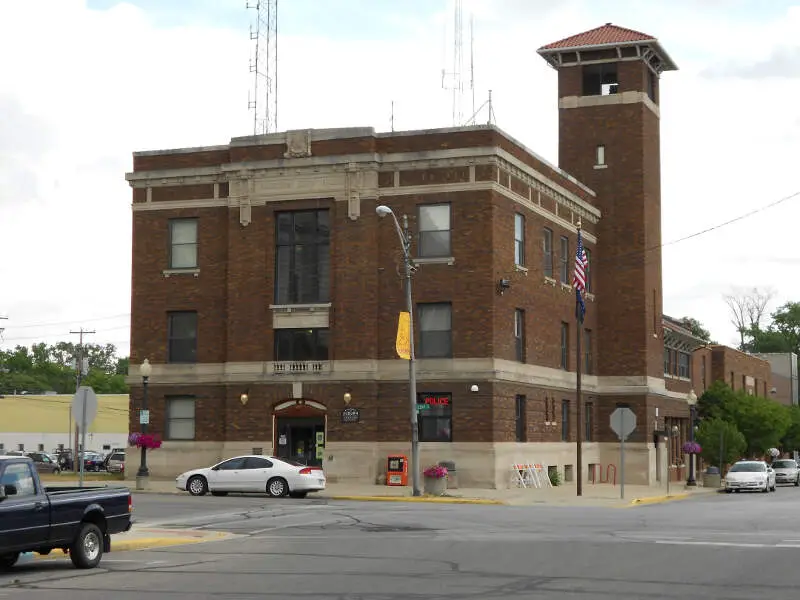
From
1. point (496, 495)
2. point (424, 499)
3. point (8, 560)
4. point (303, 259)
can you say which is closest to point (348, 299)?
point (303, 259)

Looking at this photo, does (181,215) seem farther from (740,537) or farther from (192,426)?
(740,537)

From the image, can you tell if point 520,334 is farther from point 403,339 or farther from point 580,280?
point 403,339

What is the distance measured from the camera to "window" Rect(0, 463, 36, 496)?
17.6 meters

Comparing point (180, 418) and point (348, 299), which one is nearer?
point (348, 299)

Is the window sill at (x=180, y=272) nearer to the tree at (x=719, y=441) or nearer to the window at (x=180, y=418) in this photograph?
the window at (x=180, y=418)

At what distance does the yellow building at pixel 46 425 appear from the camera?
370 feet

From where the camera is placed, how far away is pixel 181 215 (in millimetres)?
50406

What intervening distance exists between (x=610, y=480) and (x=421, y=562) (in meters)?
40.3

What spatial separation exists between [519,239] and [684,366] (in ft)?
86.3

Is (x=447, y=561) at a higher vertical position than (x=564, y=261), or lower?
lower

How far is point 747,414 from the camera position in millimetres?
73375

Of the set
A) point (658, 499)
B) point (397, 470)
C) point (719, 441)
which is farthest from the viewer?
point (719, 441)

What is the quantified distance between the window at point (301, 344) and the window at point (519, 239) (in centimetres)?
813

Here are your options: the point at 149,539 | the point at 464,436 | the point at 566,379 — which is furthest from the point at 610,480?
the point at 149,539
